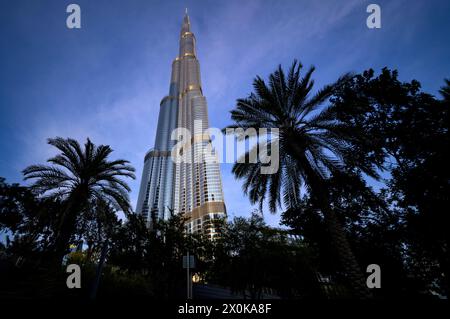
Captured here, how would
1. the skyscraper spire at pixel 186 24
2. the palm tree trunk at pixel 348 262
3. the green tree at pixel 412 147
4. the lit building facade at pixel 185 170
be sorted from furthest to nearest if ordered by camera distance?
the skyscraper spire at pixel 186 24
the lit building facade at pixel 185 170
the green tree at pixel 412 147
the palm tree trunk at pixel 348 262

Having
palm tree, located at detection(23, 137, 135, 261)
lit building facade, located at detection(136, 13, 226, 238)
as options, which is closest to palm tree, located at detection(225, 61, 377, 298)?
palm tree, located at detection(23, 137, 135, 261)

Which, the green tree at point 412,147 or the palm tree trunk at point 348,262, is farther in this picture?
the green tree at point 412,147

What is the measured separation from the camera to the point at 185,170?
106 meters

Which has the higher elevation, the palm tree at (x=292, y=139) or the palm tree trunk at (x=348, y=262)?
the palm tree at (x=292, y=139)

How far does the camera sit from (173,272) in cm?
1434

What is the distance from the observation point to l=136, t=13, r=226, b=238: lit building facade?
9231cm

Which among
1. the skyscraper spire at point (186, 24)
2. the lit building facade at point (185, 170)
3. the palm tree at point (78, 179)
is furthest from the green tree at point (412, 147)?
the skyscraper spire at point (186, 24)

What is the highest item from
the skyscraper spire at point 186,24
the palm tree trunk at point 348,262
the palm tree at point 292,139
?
the skyscraper spire at point 186,24

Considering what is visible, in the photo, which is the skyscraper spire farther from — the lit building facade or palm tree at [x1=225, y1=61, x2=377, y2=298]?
palm tree at [x1=225, y1=61, x2=377, y2=298]

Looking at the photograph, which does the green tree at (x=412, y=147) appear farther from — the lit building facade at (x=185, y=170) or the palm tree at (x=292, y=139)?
the lit building facade at (x=185, y=170)

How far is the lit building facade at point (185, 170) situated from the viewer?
303ft

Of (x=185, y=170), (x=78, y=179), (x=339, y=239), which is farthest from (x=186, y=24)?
(x=339, y=239)

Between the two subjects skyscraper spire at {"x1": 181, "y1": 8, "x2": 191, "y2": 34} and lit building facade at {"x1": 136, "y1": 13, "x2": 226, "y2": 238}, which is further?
skyscraper spire at {"x1": 181, "y1": 8, "x2": 191, "y2": 34}
